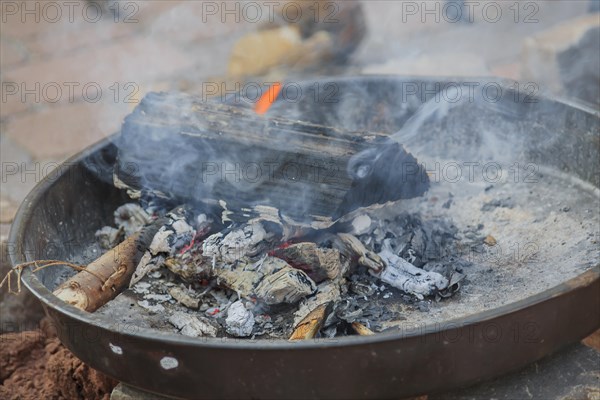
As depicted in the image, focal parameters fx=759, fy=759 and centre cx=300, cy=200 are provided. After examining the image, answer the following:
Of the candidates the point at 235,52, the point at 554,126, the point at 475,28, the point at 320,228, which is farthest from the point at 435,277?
the point at 475,28

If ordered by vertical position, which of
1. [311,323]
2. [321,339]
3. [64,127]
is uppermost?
[321,339]

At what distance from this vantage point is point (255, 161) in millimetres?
2119

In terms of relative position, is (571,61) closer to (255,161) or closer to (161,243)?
(255,161)

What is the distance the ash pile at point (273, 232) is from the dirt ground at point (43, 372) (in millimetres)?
359

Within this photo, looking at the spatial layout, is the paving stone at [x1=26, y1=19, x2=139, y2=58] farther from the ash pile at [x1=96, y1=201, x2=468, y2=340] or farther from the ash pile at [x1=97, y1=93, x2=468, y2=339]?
the ash pile at [x1=96, y1=201, x2=468, y2=340]

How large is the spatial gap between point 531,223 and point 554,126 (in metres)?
0.42

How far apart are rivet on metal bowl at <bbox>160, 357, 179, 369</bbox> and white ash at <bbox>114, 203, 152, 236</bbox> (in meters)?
0.79

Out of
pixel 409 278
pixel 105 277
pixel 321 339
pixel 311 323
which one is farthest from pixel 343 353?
pixel 105 277

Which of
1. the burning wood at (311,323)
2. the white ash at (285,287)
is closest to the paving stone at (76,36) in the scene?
the white ash at (285,287)

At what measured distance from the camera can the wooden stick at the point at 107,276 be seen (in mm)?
1977

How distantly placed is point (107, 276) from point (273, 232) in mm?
471

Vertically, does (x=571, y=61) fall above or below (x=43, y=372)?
above

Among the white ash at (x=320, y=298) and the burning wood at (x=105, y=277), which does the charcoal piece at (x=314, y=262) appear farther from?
the burning wood at (x=105, y=277)

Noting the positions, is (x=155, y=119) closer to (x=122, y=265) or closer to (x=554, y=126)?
(x=122, y=265)
